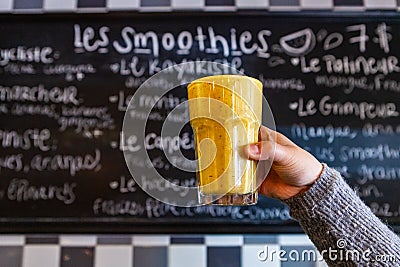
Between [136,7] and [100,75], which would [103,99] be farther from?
[136,7]

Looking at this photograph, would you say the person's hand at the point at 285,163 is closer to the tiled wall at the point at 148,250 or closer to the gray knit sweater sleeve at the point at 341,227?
the gray knit sweater sleeve at the point at 341,227

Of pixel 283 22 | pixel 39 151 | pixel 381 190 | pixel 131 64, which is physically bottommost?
pixel 381 190

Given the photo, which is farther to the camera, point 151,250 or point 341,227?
point 151,250

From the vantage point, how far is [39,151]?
5.05ft

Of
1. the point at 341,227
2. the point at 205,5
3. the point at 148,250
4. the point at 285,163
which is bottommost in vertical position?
the point at 148,250

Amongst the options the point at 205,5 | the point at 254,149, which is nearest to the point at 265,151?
the point at 254,149

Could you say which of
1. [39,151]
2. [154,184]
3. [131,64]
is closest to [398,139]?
[154,184]

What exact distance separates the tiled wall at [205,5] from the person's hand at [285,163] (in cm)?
74

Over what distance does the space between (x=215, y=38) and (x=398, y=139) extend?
0.70 metres

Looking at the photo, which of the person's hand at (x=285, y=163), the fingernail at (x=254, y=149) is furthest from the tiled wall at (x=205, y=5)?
the fingernail at (x=254, y=149)

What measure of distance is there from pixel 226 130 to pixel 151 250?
0.76 meters

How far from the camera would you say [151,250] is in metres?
1.53

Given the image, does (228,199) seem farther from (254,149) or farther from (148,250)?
(148,250)

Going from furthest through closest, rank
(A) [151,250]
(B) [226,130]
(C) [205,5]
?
1. (C) [205,5]
2. (A) [151,250]
3. (B) [226,130]
